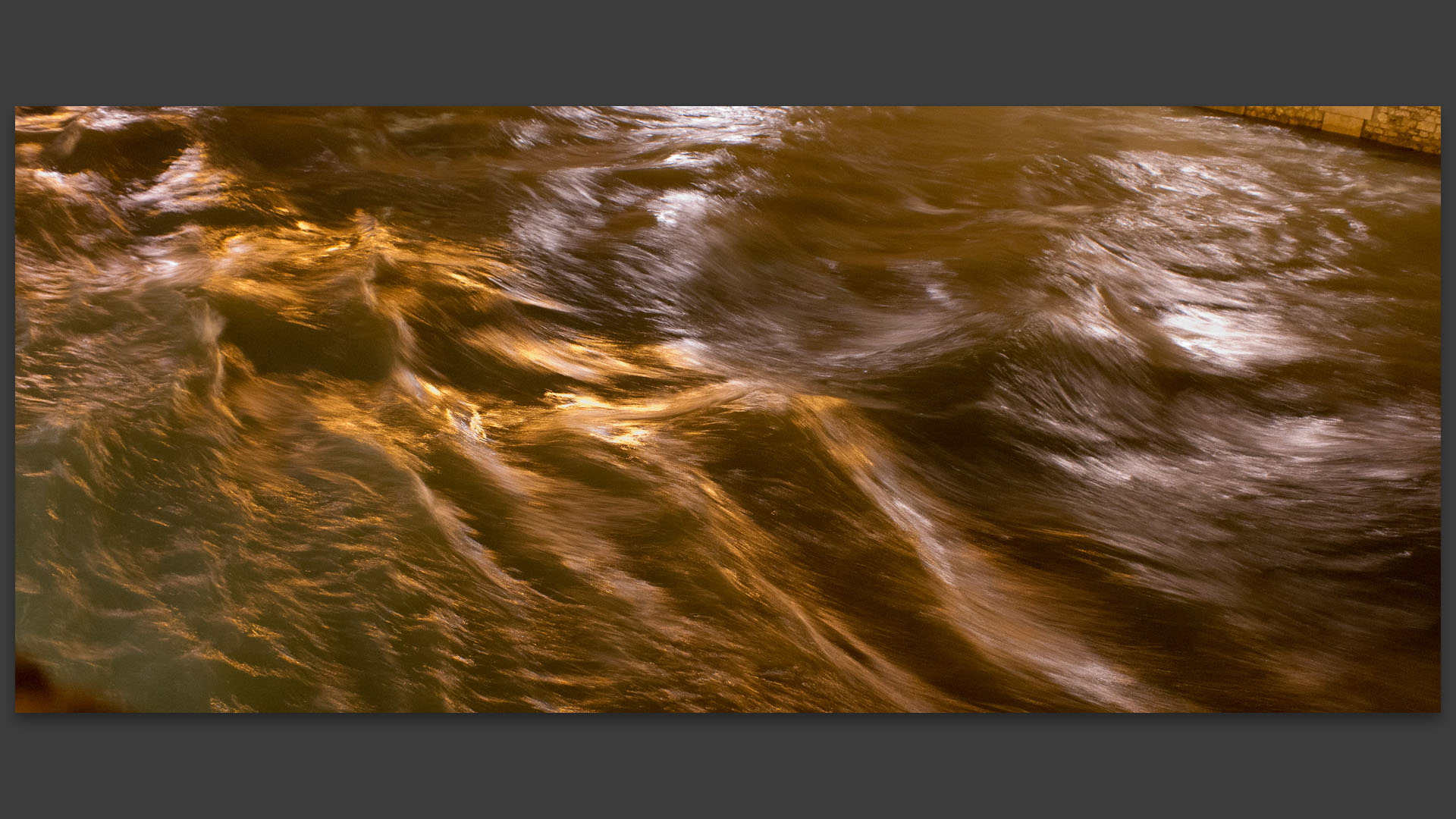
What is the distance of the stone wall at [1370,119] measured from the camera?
2105 mm

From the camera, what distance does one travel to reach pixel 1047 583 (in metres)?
1.88

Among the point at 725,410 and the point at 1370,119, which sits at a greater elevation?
the point at 1370,119

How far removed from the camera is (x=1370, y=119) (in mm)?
2166

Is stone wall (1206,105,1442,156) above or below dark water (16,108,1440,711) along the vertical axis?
above

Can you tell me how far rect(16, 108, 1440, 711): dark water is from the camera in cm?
172

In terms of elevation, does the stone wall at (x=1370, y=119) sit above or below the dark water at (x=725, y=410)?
above

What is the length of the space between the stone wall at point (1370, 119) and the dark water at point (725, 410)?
0.33 feet

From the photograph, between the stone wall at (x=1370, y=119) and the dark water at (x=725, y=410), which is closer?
the dark water at (x=725, y=410)

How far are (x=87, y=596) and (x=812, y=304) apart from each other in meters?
1.52

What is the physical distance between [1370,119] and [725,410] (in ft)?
4.51

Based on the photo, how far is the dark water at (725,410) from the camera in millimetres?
1722

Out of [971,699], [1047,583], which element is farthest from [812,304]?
[971,699]

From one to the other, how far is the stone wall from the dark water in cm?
10

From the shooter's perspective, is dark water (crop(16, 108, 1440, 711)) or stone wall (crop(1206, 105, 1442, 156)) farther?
stone wall (crop(1206, 105, 1442, 156))
